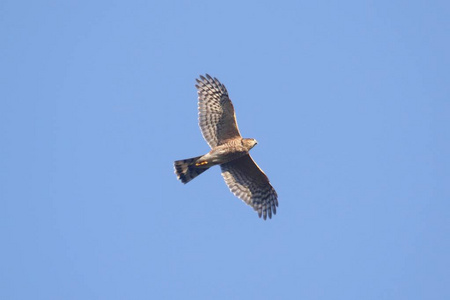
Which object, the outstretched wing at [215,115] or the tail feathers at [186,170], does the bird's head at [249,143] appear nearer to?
the outstretched wing at [215,115]

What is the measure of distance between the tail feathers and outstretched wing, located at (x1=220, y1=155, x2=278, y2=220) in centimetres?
86

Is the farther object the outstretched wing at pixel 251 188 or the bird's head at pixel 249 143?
the outstretched wing at pixel 251 188

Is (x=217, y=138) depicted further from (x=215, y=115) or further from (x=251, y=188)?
(x=251, y=188)

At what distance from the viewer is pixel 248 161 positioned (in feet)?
66.5

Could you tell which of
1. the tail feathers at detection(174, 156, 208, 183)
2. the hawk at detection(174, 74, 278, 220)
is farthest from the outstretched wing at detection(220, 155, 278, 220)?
the tail feathers at detection(174, 156, 208, 183)

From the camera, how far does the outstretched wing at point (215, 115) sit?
1981 centimetres

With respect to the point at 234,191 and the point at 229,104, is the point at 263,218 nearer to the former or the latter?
the point at 234,191

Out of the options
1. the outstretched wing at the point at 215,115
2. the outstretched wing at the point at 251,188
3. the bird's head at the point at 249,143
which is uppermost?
the outstretched wing at the point at 215,115

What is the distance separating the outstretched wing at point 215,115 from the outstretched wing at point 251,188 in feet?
3.11

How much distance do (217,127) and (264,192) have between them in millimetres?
2221

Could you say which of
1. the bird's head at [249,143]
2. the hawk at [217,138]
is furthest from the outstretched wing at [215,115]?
the bird's head at [249,143]

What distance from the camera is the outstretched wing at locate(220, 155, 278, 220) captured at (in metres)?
20.6

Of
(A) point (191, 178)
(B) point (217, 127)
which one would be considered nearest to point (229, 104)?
(B) point (217, 127)

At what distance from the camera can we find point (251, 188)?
68.2 ft
